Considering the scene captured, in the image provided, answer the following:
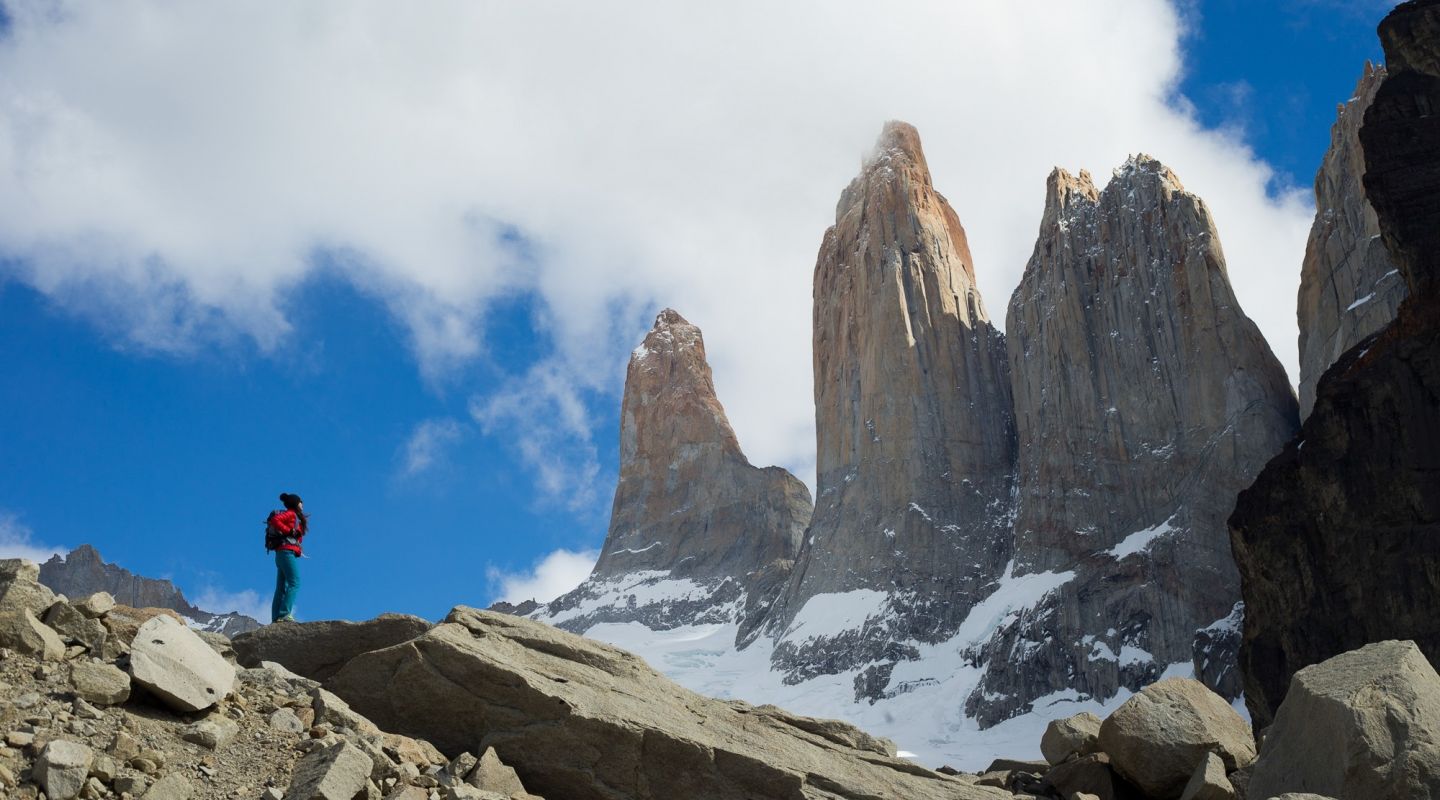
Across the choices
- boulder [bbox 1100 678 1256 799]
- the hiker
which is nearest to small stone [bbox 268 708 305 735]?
the hiker

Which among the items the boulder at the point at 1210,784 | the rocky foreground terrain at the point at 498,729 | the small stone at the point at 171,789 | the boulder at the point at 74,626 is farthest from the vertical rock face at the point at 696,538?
the small stone at the point at 171,789

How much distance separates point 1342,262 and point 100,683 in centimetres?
9401

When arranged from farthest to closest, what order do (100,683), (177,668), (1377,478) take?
(1377,478) → (177,668) → (100,683)

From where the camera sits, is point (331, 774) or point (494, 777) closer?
point (331, 774)

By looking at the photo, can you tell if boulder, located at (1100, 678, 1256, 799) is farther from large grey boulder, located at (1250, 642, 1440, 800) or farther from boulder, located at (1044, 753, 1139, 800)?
large grey boulder, located at (1250, 642, 1440, 800)

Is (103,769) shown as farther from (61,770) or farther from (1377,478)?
(1377,478)

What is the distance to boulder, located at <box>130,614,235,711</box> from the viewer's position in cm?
1214

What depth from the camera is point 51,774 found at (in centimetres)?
1038

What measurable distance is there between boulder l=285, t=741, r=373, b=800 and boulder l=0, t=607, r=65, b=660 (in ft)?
8.70

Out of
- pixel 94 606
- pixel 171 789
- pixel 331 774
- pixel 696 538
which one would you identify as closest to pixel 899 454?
pixel 696 538

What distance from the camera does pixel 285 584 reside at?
18.6 metres

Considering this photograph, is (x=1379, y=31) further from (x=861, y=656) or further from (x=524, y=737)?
(x=861, y=656)

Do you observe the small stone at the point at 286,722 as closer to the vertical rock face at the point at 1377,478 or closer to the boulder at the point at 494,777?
the boulder at the point at 494,777

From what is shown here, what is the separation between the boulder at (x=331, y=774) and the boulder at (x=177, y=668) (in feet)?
4.00
